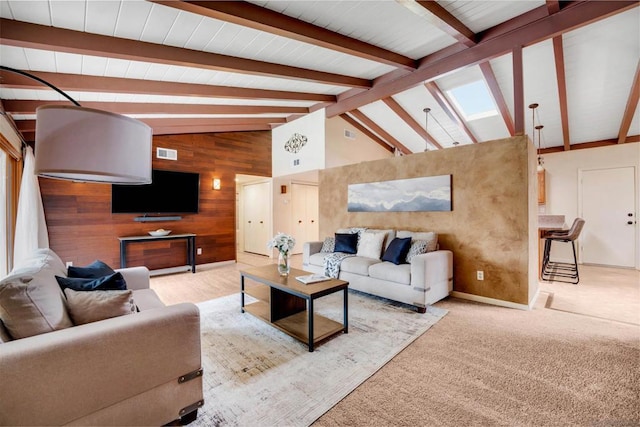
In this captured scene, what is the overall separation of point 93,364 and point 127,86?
2.84m

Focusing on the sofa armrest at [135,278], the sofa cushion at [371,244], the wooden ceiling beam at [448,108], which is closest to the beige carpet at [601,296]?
the sofa cushion at [371,244]

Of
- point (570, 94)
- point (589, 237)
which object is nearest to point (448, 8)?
point (570, 94)

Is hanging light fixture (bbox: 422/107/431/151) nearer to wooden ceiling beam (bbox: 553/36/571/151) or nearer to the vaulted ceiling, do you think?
the vaulted ceiling

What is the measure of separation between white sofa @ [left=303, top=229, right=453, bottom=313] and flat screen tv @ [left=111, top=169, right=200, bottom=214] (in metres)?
3.32

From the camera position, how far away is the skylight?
4688mm

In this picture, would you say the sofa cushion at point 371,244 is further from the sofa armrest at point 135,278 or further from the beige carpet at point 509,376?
the sofa armrest at point 135,278

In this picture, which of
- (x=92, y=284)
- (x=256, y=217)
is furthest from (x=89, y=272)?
(x=256, y=217)

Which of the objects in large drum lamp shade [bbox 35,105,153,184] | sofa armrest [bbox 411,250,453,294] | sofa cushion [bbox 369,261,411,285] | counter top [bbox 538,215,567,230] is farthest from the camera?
counter top [bbox 538,215,567,230]

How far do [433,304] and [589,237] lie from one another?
4.90 metres

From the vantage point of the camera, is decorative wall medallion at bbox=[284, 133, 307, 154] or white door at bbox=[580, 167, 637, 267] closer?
white door at bbox=[580, 167, 637, 267]

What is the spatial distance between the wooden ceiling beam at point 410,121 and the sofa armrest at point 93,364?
5.02m

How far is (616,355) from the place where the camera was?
7.18 ft

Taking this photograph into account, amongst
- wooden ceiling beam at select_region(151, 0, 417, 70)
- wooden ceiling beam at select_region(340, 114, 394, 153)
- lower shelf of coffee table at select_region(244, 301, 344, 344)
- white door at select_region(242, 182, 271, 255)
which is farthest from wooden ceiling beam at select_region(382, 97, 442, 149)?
lower shelf of coffee table at select_region(244, 301, 344, 344)

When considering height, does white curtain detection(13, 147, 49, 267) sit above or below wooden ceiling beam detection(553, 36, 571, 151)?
below
